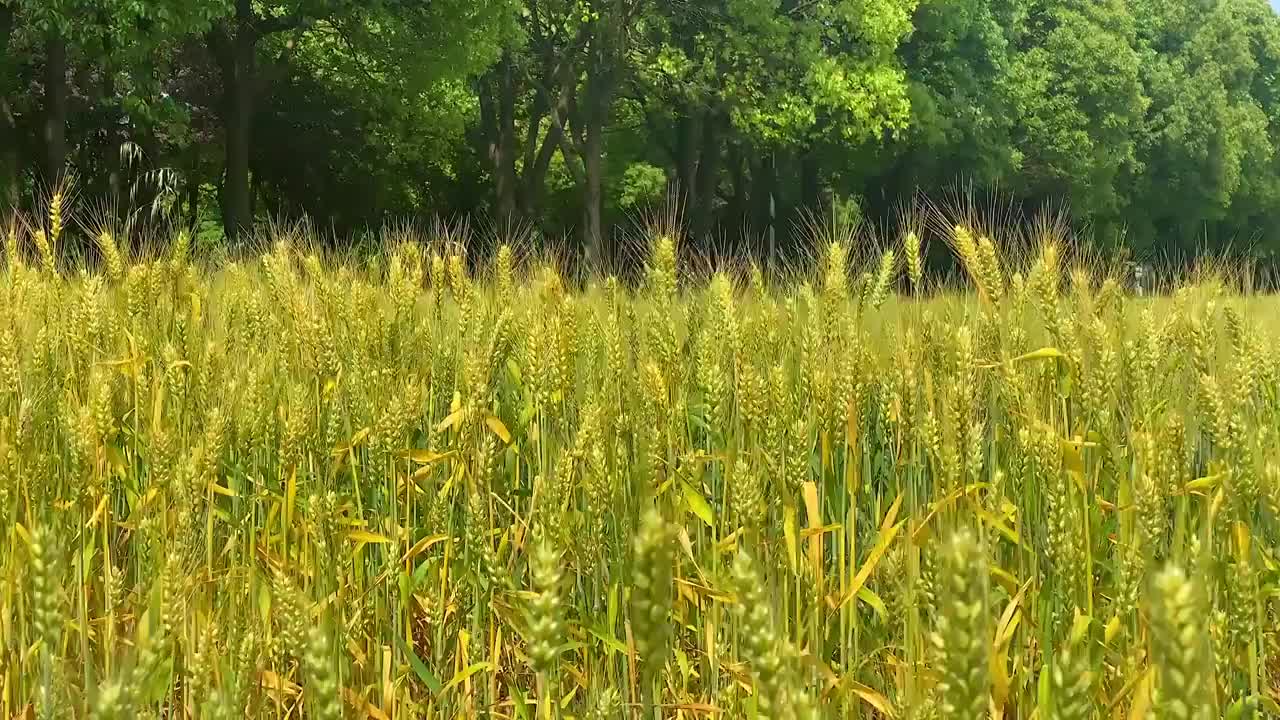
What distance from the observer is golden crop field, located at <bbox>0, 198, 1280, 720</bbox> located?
128 cm

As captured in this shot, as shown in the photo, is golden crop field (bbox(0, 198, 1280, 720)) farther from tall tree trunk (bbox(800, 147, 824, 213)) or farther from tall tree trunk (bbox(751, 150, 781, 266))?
tall tree trunk (bbox(800, 147, 824, 213))

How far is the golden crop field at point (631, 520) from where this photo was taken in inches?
50.5

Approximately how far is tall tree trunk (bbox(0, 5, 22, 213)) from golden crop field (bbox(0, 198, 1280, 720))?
10.6 meters

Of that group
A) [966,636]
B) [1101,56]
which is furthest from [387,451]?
[1101,56]

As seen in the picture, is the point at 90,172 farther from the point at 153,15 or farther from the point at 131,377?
the point at 131,377

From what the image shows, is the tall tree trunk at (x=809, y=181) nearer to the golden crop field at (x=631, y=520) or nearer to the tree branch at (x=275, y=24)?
the tree branch at (x=275, y=24)

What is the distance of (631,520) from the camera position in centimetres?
199

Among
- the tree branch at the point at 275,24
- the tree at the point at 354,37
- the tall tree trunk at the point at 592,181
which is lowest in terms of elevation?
the tall tree trunk at the point at 592,181

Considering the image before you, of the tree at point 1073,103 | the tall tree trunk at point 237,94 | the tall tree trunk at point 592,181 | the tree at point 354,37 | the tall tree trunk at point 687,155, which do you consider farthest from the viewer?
the tree at point 1073,103

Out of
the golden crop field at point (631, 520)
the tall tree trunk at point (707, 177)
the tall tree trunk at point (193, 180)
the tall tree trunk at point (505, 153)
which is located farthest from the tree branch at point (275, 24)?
the golden crop field at point (631, 520)

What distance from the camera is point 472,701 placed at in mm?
1765

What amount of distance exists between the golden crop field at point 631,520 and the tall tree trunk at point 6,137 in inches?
418

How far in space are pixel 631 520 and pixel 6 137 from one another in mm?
15530

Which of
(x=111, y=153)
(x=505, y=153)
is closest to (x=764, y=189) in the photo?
(x=505, y=153)
